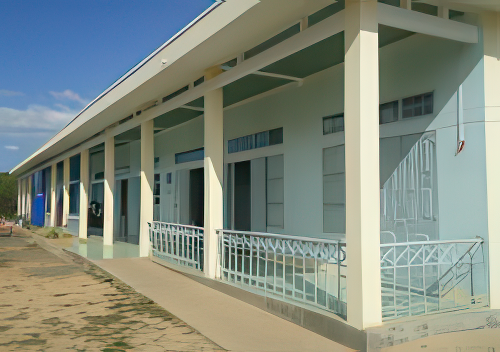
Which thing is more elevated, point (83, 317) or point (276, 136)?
point (276, 136)

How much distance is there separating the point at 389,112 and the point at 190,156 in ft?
24.1

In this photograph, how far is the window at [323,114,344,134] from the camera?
8.09 metres

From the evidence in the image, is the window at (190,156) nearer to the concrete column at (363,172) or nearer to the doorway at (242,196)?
the doorway at (242,196)

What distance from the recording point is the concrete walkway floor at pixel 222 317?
5078 mm

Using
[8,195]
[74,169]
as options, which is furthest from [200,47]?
[8,195]

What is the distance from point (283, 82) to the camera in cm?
920

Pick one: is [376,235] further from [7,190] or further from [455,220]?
[7,190]

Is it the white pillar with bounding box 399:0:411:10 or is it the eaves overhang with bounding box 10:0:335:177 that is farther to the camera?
the eaves overhang with bounding box 10:0:335:177

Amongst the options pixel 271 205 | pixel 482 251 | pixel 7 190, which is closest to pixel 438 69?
pixel 482 251

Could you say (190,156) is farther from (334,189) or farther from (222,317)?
(222,317)

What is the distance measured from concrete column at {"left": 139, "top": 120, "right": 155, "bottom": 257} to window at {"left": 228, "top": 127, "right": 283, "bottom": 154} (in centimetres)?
188

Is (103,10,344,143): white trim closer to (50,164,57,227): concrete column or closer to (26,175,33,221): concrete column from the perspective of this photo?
(50,164,57,227): concrete column

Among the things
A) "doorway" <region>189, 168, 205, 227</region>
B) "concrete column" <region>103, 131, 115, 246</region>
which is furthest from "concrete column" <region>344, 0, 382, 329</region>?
"concrete column" <region>103, 131, 115, 246</region>

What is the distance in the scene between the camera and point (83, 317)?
628cm
